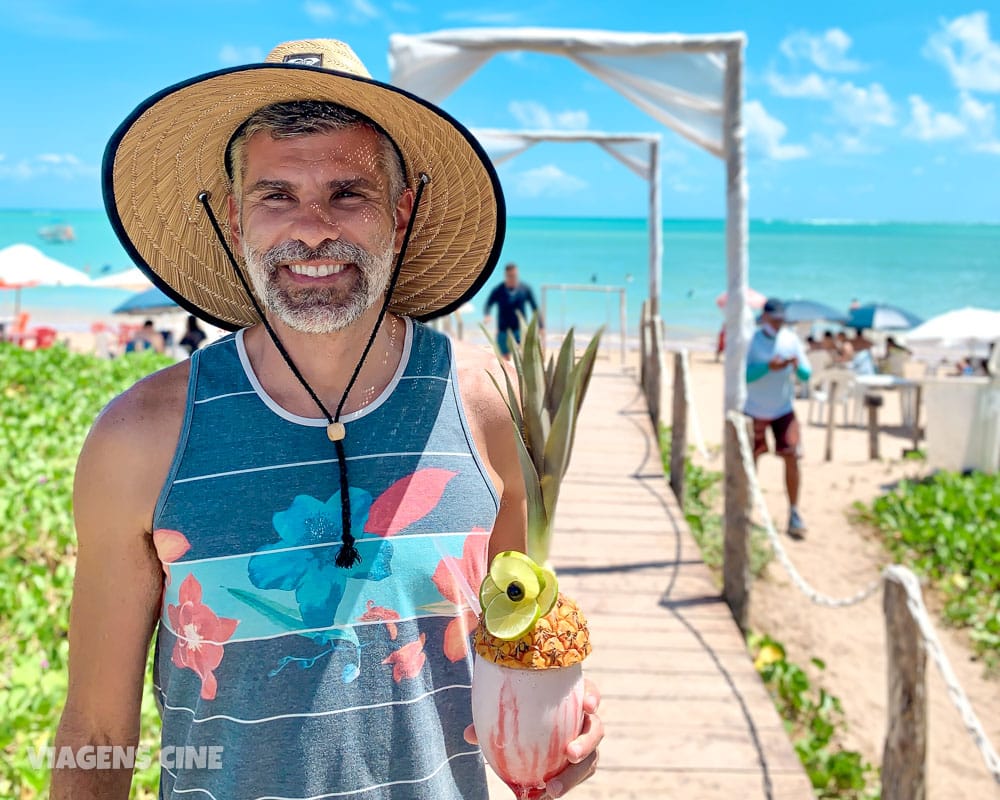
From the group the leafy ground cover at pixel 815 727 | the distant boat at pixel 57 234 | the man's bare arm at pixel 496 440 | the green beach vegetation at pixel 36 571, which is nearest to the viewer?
the man's bare arm at pixel 496 440

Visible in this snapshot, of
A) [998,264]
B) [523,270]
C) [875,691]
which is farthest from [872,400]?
[998,264]

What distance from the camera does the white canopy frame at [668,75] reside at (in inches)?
231

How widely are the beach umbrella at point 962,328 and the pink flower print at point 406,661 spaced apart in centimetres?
1238

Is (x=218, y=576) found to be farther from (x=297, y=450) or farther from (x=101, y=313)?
(x=101, y=313)

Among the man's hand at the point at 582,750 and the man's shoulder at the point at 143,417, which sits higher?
the man's shoulder at the point at 143,417

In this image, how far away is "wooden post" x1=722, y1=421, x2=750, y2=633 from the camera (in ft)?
17.1

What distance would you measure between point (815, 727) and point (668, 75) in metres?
4.35

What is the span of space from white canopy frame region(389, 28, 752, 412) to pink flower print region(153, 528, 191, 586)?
5170 mm

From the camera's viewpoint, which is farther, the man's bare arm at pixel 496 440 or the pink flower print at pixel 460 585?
the man's bare arm at pixel 496 440

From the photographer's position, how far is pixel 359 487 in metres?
1.46

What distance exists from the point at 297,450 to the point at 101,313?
4312 cm

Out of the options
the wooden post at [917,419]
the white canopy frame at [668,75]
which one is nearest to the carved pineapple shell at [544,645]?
the white canopy frame at [668,75]

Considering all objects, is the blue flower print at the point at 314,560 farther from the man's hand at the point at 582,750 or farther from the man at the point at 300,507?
the man's hand at the point at 582,750

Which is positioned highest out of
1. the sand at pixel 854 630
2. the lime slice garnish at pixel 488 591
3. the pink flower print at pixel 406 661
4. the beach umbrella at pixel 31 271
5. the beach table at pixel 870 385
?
the beach umbrella at pixel 31 271
